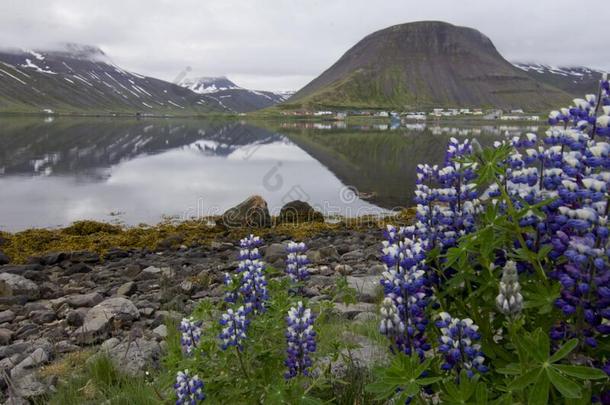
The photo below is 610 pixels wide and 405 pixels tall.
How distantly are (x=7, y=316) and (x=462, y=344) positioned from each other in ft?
29.2

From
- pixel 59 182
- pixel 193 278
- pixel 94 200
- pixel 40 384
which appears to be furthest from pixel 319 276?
pixel 59 182

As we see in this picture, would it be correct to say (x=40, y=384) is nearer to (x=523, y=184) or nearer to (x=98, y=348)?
(x=98, y=348)

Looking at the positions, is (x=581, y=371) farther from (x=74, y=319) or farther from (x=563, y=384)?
(x=74, y=319)

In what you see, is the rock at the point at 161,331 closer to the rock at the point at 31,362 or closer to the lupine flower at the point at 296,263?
the rock at the point at 31,362

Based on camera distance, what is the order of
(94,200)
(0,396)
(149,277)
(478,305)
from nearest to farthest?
(478,305) → (0,396) → (149,277) → (94,200)

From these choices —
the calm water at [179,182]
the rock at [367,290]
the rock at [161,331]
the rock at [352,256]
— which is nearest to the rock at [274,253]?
the rock at [352,256]

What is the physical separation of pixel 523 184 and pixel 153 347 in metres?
5.17

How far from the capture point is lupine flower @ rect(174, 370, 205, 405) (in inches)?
143

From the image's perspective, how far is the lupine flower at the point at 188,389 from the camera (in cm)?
363

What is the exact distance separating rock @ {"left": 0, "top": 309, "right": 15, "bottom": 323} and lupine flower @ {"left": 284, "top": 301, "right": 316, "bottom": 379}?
23.9 feet

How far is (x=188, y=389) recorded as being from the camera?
12.0 feet

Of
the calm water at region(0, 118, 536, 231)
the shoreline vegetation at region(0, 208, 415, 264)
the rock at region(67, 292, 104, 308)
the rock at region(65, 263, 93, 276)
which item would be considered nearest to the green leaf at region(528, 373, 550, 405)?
the rock at region(67, 292, 104, 308)

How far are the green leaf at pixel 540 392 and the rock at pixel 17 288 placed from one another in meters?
10.4

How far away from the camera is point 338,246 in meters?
14.9
